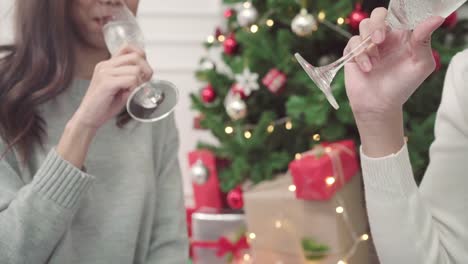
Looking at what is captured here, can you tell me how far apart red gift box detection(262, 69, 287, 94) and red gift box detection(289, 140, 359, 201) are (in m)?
0.36

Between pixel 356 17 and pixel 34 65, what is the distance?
1.10 metres

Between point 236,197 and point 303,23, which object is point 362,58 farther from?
point 236,197

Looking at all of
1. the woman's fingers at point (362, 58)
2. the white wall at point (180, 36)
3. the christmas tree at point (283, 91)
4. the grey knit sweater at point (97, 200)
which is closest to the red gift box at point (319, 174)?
the christmas tree at point (283, 91)

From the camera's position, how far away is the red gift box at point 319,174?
5.42 feet

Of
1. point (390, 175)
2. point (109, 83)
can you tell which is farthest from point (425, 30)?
point (109, 83)

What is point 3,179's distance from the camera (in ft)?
3.09

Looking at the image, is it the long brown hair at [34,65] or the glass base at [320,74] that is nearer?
the glass base at [320,74]

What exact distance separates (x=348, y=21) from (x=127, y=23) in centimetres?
108

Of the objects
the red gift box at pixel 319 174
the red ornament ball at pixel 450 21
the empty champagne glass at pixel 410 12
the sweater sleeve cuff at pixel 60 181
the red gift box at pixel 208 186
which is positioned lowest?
the red gift box at pixel 208 186

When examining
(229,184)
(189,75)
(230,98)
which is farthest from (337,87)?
(189,75)

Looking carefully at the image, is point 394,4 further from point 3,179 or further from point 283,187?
point 283,187

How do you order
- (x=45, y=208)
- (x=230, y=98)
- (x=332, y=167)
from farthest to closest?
(x=230, y=98)
(x=332, y=167)
(x=45, y=208)

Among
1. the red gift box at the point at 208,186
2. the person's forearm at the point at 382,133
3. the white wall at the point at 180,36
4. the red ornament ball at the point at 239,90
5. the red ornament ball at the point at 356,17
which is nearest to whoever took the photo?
the person's forearm at the point at 382,133

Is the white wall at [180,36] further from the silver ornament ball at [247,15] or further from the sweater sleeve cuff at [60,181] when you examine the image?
the sweater sleeve cuff at [60,181]
